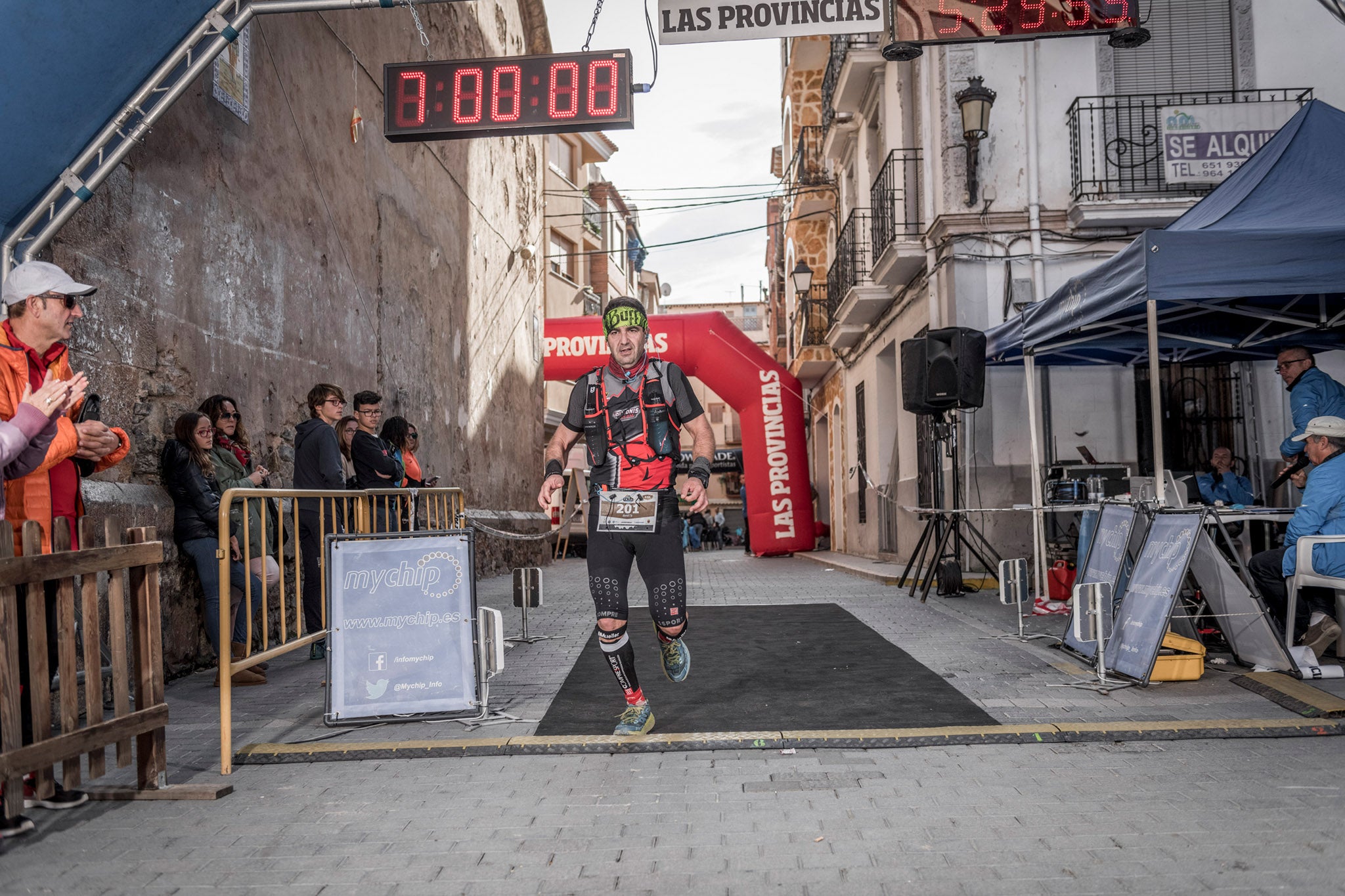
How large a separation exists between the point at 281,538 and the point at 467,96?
4373 millimetres

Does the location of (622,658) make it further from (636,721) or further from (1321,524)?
(1321,524)

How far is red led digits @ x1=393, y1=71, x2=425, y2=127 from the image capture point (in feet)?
28.6

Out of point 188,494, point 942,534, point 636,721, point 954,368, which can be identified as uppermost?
point 954,368

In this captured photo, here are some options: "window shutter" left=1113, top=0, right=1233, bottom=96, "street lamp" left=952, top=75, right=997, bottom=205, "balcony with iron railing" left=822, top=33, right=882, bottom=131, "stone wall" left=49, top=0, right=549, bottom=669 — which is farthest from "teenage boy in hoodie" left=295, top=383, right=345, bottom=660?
"window shutter" left=1113, top=0, right=1233, bottom=96

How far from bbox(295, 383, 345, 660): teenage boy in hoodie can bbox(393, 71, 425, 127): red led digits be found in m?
2.31

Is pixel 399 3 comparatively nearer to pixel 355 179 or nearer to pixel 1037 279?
pixel 355 179

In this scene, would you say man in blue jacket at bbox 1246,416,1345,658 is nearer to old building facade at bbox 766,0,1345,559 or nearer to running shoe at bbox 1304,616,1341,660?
running shoe at bbox 1304,616,1341,660

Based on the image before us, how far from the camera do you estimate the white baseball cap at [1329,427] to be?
6219mm

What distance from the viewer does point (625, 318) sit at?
5.20 metres

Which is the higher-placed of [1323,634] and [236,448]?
[236,448]

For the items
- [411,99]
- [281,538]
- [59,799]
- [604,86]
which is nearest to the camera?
[59,799]

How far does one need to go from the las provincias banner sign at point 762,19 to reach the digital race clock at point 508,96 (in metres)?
0.62

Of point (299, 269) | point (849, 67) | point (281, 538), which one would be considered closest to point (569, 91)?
point (299, 269)

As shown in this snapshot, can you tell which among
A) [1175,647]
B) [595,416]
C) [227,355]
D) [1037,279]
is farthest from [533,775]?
[1037,279]
